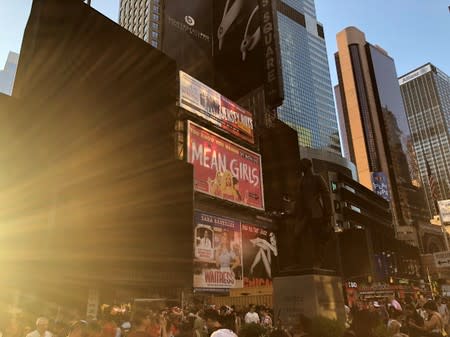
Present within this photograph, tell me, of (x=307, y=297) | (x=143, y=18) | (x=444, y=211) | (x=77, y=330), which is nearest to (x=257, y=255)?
(x=444, y=211)

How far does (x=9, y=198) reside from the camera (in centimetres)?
1349

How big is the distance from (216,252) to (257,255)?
5.76m

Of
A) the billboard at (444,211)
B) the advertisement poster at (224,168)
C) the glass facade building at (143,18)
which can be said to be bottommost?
the billboard at (444,211)

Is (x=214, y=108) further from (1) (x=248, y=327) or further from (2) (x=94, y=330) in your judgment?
(1) (x=248, y=327)

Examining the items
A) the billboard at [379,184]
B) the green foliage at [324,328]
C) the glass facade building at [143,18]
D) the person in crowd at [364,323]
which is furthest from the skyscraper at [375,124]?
the green foliage at [324,328]

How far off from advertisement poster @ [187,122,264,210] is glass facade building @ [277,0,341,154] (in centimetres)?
8758

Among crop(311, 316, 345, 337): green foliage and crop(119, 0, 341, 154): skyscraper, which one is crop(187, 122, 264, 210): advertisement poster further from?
crop(119, 0, 341, 154): skyscraper

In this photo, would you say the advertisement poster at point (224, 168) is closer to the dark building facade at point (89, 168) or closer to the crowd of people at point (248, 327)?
the dark building facade at point (89, 168)

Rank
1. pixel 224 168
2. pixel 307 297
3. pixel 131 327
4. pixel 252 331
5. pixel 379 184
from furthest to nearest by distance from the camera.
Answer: pixel 379 184 < pixel 224 168 < pixel 307 297 < pixel 252 331 < pixel 131 327

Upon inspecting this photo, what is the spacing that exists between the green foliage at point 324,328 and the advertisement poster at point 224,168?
2288 centimetres

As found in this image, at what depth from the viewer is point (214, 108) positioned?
3275 cm

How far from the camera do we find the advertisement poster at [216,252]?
1025 inches

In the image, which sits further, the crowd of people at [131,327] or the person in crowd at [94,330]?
the person in crowd at [94,330]

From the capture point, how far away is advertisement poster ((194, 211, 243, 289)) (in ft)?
85.5
